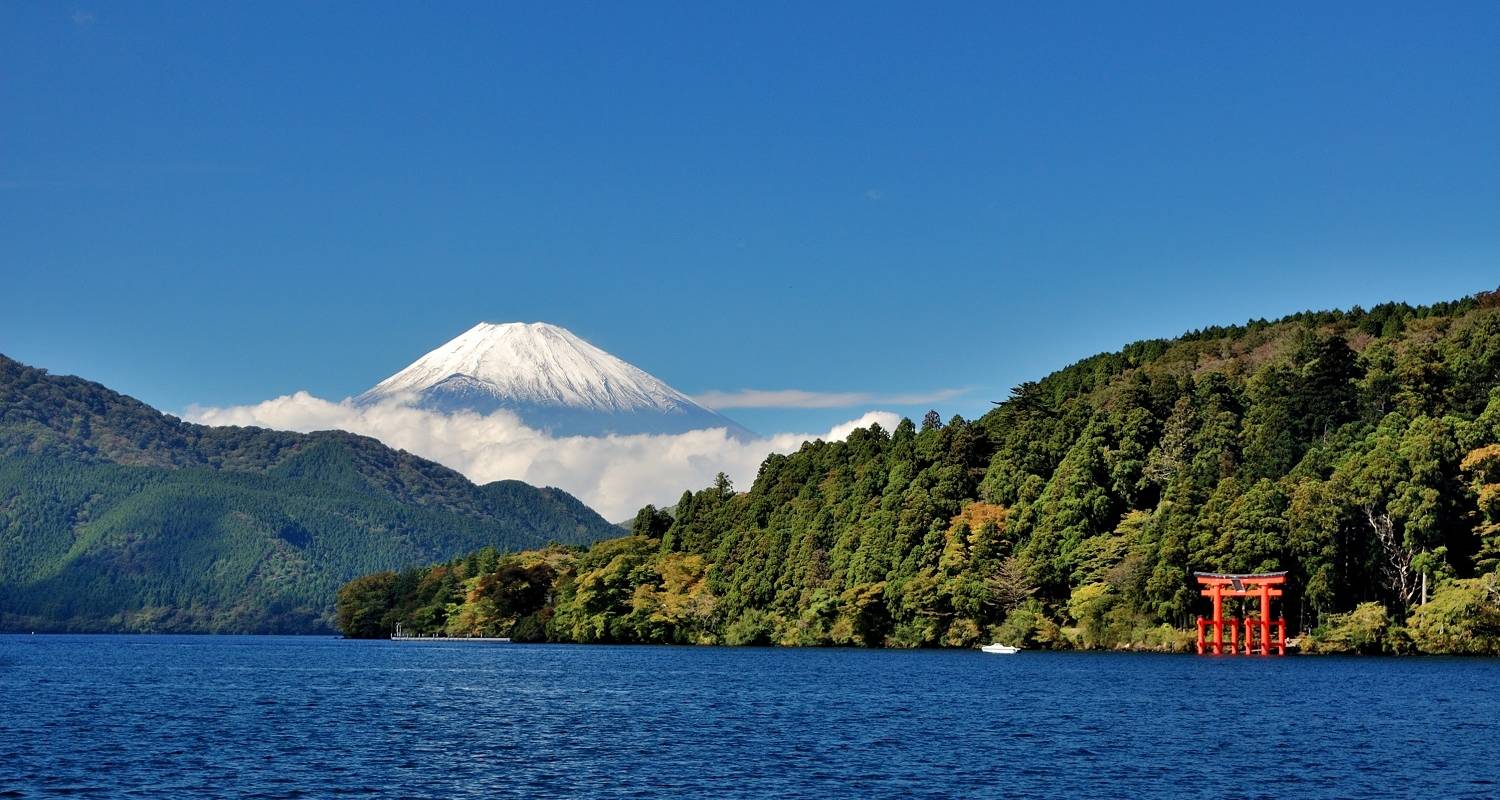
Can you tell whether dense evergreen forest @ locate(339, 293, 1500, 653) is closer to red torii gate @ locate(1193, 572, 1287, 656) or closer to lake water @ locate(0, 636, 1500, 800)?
red torii gate @ locate(1193, 572, 1287, 656)

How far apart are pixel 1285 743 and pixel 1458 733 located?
20.3 feet

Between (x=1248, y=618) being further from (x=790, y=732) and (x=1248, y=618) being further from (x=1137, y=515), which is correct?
(x=790, y=732)

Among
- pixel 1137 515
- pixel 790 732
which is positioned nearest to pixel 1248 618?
pixel 1137 515

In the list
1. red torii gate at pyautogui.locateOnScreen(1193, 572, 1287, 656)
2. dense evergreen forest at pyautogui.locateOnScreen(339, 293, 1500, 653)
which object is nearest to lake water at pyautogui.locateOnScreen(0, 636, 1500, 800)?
red torii gate at pyautogui.locateOnScreen(1193, 572, 1287, 656)

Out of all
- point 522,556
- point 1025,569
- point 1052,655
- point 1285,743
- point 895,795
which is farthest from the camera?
point 522,556

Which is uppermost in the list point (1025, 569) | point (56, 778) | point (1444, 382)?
point (1444, 382)

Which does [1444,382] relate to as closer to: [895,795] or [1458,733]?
[1458,733]

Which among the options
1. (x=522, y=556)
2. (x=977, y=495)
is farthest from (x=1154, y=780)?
(x=522, y=556)

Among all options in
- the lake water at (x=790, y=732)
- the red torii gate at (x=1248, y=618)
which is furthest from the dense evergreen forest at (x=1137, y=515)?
the lake water at (x=790, y=732)

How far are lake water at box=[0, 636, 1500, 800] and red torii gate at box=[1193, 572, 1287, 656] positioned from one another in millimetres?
6426

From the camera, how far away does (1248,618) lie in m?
103

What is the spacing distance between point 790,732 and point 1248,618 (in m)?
55.8

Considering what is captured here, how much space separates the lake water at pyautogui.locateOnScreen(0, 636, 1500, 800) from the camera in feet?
139

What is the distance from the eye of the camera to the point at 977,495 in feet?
441
